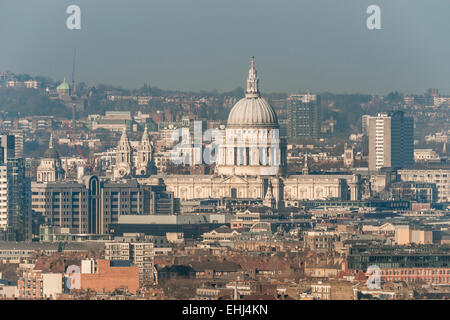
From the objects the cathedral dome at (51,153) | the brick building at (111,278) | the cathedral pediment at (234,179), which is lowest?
the brick building at (111,278)

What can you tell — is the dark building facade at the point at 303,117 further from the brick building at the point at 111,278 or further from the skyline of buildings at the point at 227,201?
the brick building at the point at 111,278

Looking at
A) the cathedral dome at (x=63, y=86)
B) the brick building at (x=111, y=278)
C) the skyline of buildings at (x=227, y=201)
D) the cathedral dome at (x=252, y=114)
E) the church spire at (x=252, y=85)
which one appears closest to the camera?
the brick building at (x=111, y=278)

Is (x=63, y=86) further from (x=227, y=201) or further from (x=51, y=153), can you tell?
(x=51, y=153)

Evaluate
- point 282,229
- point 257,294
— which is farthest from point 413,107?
point 257,294

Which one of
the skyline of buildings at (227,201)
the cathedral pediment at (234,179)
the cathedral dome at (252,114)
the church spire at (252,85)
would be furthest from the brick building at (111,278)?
the cathedral dome at (252,114)

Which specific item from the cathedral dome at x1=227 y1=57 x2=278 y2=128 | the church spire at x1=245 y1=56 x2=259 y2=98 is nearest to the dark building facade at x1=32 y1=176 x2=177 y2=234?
the church spire at x1=245 y1=56 x2=259 y2=98

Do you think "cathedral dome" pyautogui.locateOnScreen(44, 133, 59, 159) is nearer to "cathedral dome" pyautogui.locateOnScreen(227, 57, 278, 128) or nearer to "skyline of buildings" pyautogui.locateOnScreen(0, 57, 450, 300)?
"skyline of buildings" pyautogui.locateOnScreen(0, 57, 450, 300)

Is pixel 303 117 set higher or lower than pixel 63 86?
lower

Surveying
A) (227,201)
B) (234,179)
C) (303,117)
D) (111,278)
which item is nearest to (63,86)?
(227,201)
